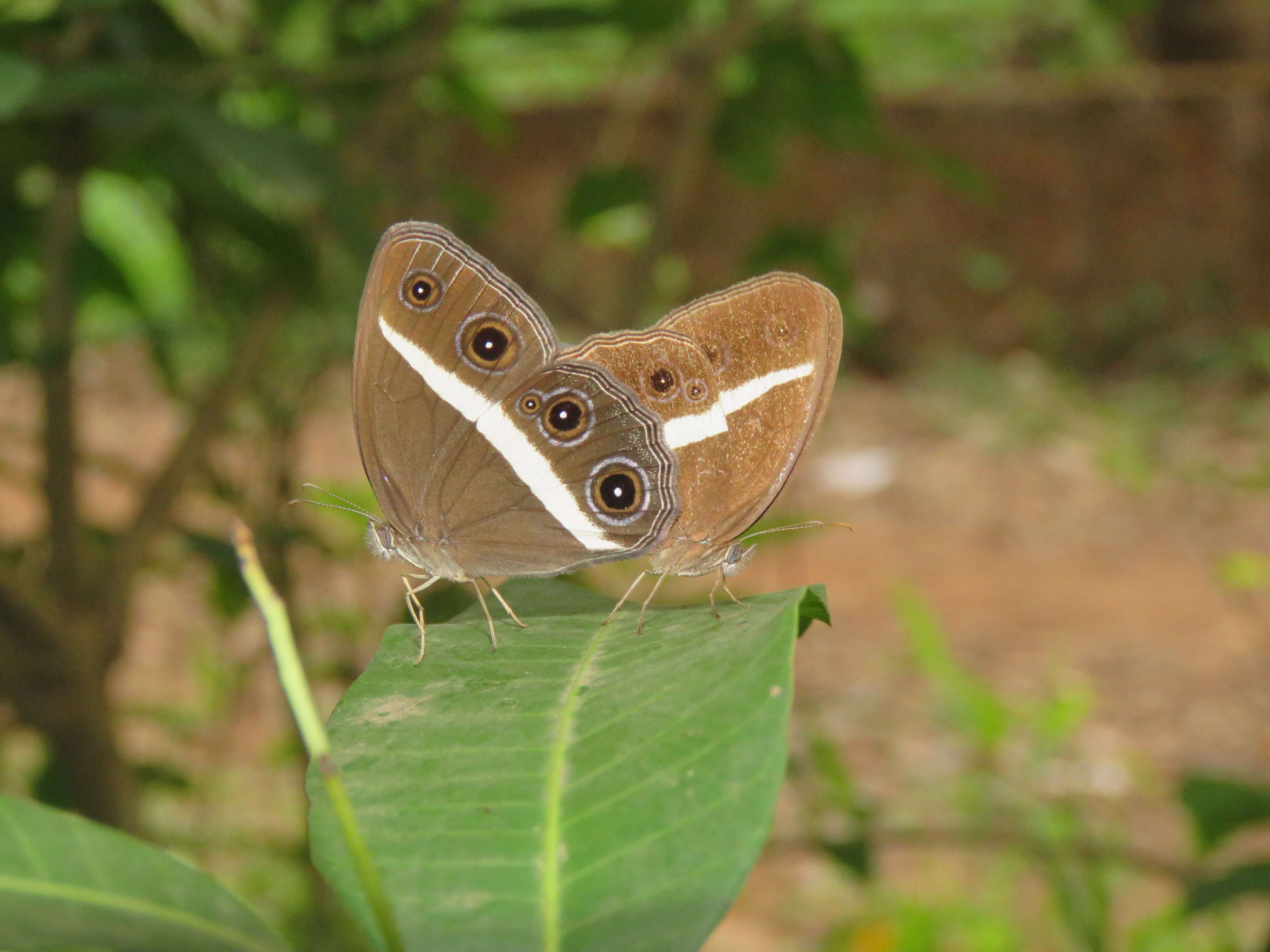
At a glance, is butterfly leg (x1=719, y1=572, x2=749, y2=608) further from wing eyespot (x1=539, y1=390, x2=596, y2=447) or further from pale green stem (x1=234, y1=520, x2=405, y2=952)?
pale green stem (x1=234, y1=520, x2=405, y2=952)

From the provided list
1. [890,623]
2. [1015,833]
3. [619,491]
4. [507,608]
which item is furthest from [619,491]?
[890,623]

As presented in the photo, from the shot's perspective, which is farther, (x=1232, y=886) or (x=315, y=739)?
(x=1232, y=886)

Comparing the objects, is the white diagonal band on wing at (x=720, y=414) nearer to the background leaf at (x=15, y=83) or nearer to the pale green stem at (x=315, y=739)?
the background leaf at (x=15, y=83)

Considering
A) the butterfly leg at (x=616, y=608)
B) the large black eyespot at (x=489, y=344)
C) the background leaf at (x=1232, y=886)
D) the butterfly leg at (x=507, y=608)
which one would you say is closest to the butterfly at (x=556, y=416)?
the large black eyespot at (x=489, y=344)

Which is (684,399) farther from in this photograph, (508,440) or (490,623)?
(490,623)

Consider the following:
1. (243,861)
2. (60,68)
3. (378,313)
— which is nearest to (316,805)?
(378,313)

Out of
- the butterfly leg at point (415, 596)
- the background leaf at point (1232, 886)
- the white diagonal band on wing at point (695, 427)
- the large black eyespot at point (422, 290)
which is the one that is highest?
the large black eyespot at point (422, 290)
